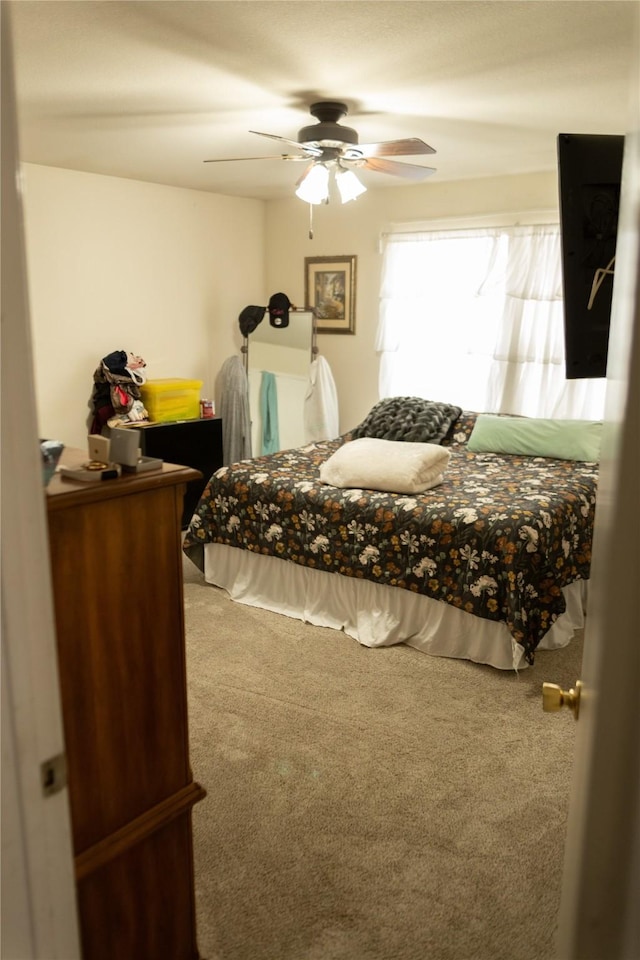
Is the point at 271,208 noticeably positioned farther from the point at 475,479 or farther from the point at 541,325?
the point at 475,479

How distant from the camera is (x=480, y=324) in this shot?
4922 millimetres

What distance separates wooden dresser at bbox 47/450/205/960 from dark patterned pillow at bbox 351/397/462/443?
3.22 metres

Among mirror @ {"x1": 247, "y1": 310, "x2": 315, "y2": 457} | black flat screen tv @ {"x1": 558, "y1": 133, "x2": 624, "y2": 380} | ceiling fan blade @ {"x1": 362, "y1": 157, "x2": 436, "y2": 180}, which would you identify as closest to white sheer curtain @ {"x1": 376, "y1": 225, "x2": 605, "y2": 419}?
mirror @ {"x1": 247, "y1": 310, "x2": 315, "y2": 457}

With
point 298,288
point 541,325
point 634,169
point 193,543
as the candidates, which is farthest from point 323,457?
point 634,169

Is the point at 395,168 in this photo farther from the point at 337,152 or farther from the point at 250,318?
the point at 250,318

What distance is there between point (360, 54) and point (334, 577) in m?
2.22

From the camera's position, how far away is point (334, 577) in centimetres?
354

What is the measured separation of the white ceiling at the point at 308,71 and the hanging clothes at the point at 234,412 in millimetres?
1816

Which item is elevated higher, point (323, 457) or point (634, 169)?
point (634, 169)

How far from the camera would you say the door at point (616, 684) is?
0.78 meters

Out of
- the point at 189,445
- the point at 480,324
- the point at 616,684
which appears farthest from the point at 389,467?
the point at 616,684

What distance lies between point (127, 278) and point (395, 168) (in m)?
2.27

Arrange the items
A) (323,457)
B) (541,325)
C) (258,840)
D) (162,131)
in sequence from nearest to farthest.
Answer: (258,840) → (162,131) → (323,457) → (541,325)

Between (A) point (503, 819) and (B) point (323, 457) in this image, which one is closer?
(A) point (503, 819)
